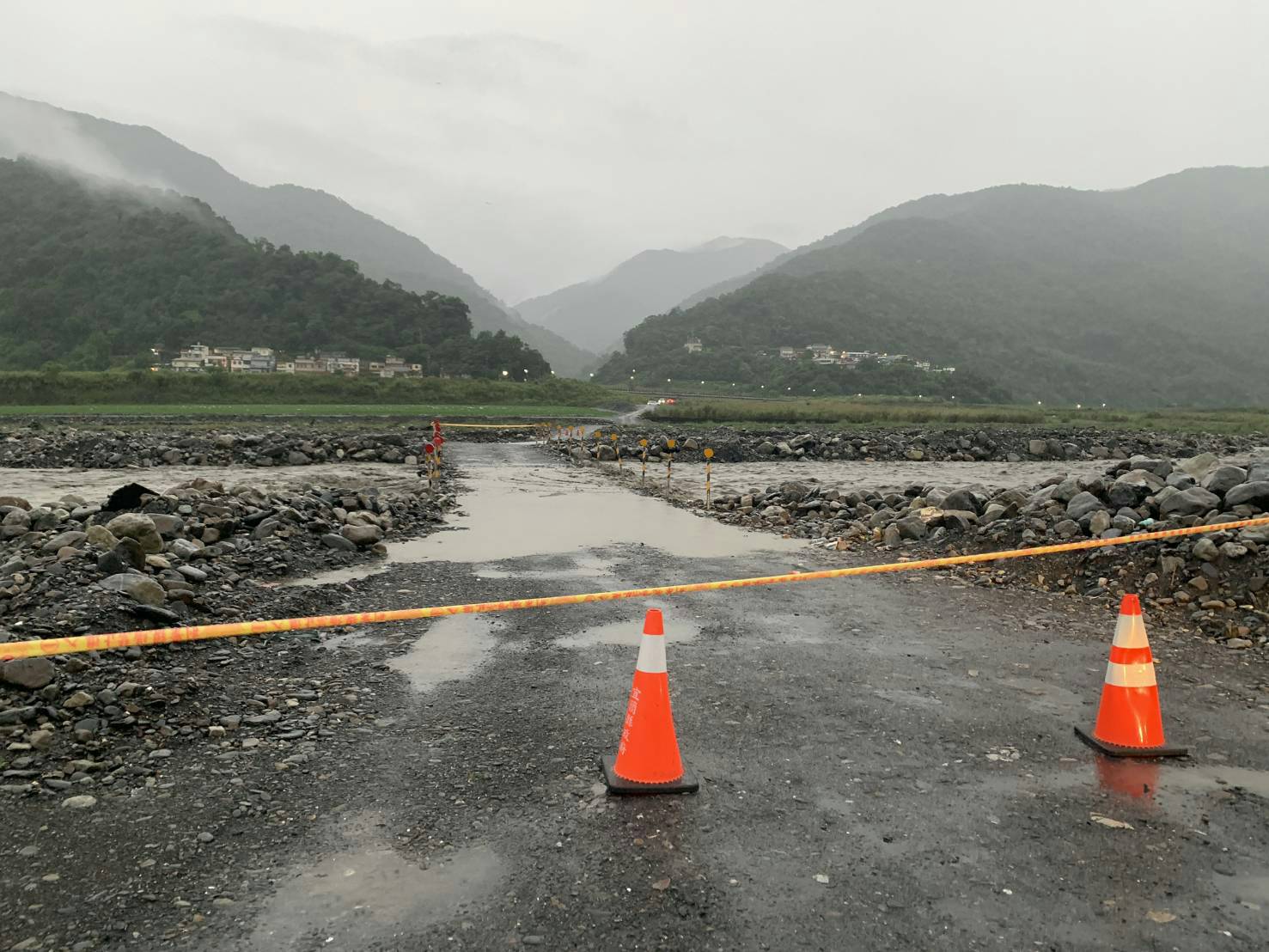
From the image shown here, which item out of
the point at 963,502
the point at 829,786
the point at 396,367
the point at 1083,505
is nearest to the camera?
the point at 829,786

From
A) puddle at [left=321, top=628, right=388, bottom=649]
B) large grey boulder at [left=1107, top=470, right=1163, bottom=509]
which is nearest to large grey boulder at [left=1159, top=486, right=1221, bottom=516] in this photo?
large grey boulder at [left=1107, top=470, right=1163, bottom=509]

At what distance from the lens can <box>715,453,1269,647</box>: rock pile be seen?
7.61 metres

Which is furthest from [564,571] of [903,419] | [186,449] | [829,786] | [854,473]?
[903,419]

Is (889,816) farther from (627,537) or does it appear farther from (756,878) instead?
(627,537)

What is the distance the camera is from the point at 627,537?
13.2 m

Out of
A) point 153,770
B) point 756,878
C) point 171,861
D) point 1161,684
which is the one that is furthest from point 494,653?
point 1161,684

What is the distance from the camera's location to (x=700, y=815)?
3746 millimetres

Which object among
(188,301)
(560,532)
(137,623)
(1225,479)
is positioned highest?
(188,301)

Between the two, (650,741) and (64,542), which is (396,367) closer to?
(64,542)

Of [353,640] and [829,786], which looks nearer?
[829,786]

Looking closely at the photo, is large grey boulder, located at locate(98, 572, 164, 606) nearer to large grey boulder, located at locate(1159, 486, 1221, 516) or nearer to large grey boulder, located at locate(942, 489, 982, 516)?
large grey boulder, located at locate(942, 489, 982, 516)

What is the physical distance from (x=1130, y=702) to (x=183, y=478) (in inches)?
984

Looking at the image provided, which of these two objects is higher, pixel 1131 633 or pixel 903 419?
pixel 1131 633

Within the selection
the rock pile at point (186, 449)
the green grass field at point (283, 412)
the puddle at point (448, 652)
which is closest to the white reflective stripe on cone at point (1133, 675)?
the puddle at point (448, 652)
